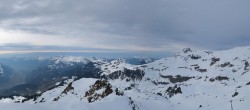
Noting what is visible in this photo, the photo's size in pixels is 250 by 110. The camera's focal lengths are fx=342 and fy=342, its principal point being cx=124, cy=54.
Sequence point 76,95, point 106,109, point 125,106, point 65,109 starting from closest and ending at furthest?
point 65,109 < point 106,109 < point 125,106 < point 76,95

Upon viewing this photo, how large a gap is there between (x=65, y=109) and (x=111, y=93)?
151ft

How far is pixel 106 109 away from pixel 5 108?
48207mm

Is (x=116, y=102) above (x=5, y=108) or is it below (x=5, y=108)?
below

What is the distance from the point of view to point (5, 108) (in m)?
65.2

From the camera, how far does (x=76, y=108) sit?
94.4m

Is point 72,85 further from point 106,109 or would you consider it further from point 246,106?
point 246,106

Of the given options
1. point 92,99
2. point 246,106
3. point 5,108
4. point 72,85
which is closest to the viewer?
point 5,108

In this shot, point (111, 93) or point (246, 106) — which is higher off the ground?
point (111, 93)

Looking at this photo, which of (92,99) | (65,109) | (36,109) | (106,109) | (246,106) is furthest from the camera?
(246,106)

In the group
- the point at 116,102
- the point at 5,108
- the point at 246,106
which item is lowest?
the point at 246,106

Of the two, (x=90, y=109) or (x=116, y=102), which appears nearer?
(x=90, y=109)

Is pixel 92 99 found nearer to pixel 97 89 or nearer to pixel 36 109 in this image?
pixel 97 89

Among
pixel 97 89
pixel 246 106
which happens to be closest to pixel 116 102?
pixel 97 89

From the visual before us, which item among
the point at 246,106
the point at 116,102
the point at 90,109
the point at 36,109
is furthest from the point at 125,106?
the point at 246,106
